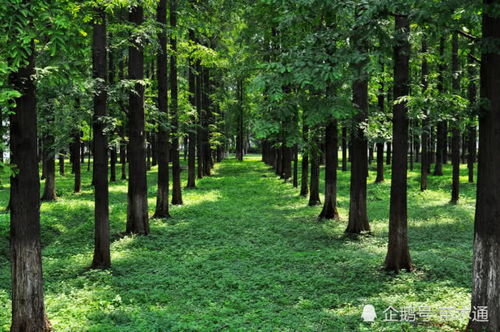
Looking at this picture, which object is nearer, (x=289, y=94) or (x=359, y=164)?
(x=289, y=94)

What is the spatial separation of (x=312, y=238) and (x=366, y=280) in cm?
494

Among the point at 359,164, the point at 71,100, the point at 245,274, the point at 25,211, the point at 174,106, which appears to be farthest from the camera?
the point at 174,106

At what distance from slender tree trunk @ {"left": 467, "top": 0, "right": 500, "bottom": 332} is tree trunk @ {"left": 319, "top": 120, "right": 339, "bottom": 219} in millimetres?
10237

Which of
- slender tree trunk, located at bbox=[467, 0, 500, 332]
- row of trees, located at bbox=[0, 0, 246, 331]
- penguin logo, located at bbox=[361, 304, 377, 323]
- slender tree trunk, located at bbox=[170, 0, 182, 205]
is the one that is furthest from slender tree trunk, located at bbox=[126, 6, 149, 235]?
slender tree trunk, located at bbox=[467, 0, 500, 332]

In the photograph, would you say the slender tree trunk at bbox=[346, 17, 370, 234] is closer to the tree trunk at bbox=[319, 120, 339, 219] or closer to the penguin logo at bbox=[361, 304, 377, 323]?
the tree trunk at bbox=[319, 120, 339, 219]

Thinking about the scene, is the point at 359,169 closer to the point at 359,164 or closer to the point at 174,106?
the point at 359,164

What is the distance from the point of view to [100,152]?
10898mm

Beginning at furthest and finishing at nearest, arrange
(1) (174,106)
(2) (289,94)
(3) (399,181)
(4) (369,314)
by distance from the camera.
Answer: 1. (1) (174,106)
2. (3) (399,181)
3. (2) (289,94)
4. (4) (369,314)

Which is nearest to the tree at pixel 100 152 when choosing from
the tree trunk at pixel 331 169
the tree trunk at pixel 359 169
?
the tree trunk at pixel 359 169

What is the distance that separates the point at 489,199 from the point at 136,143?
1140 cm

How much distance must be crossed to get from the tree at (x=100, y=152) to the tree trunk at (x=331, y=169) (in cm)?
933

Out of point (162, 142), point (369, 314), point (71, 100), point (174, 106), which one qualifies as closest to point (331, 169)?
point (162, 142)

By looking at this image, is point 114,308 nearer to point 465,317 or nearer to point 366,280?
point 366,280

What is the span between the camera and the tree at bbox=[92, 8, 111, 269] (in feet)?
35.7
